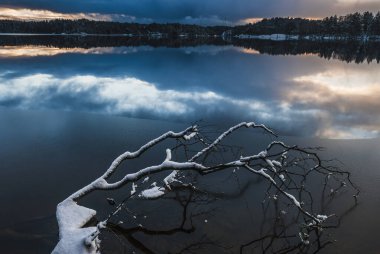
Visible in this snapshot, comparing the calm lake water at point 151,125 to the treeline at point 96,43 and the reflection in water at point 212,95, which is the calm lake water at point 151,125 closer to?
the reflection in water at point 212,95

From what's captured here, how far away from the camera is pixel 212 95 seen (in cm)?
2102

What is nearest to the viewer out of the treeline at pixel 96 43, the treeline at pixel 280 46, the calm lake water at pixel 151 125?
the calm lake water at pixel 151 125

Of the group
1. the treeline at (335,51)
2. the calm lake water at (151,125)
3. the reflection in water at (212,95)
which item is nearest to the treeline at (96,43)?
the treeline at (335,51)

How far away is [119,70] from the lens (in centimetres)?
3244

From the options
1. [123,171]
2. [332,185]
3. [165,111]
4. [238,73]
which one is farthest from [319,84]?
[123,171]

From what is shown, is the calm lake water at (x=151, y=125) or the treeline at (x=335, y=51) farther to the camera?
the treeline at (x=335, y=51)

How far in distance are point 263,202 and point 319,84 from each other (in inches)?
847

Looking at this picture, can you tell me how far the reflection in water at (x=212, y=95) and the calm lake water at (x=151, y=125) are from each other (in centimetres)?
7

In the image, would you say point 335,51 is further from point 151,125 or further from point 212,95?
point 151,125

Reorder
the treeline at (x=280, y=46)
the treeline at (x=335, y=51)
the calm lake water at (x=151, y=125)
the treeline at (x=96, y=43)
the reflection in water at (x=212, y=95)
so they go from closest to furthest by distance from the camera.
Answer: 1. the calm lake water at (x=151, y=125)
2. the reflection in water at (x=212, y=95)
3. the treeline at (x=335, y=51)
4. the treeline at (x=280, y=46)
5. the treeline at (x=96, y=43)

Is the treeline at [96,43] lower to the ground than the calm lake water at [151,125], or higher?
higher

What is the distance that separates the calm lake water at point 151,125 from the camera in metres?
7.61

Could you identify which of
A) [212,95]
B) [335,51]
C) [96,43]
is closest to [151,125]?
[212,95]

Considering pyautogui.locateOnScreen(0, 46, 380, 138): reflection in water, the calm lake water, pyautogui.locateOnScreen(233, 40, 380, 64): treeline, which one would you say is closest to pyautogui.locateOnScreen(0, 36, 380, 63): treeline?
pyautogui.locateOnScreen(233, 40, 380, 64): treeline
